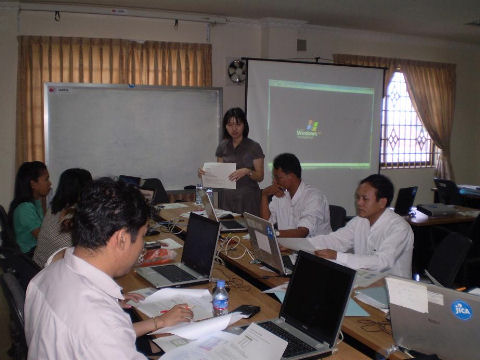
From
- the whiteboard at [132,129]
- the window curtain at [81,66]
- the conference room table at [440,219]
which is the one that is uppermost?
the window curtain at [81,66]

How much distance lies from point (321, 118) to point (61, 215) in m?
4.27

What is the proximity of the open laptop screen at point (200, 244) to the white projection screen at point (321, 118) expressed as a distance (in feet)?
10.9

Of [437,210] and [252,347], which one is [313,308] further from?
[437,210]

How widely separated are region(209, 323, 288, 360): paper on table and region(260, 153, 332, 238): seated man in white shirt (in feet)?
5.18

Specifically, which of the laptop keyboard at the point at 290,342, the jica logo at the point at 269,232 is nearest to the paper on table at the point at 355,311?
the laptop keyboard at the point at 290,342

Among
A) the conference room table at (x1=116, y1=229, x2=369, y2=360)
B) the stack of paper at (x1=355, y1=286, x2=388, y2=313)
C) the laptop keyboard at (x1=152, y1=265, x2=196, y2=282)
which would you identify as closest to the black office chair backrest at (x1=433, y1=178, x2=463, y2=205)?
the stack of paper at (x1=355, y1=286, x2=388, y2=313)

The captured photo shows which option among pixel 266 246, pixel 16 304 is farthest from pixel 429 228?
pixel 16 304

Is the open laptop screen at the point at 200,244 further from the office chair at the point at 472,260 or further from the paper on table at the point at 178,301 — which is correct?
the office chair at the point at 472,260

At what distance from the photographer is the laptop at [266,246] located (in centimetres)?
253

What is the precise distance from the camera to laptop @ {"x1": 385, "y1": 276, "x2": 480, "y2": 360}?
1.51m

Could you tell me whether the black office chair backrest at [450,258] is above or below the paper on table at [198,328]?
above

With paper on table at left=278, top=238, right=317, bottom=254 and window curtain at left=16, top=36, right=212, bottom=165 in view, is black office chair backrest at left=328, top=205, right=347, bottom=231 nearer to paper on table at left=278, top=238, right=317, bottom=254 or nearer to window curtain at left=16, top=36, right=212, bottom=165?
paper on table at left=278, top=238, right=317, bottom=254

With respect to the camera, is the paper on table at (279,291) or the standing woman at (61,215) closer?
the paper on table at (279,291)

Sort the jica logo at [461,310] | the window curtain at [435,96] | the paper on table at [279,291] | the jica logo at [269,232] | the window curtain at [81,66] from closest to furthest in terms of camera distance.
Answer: the jica logo at [461,310] < the paper on table at [279,291] < the jica logo at [269,232] < the window curtain at [81,66] < the window curtain at [435,96]
